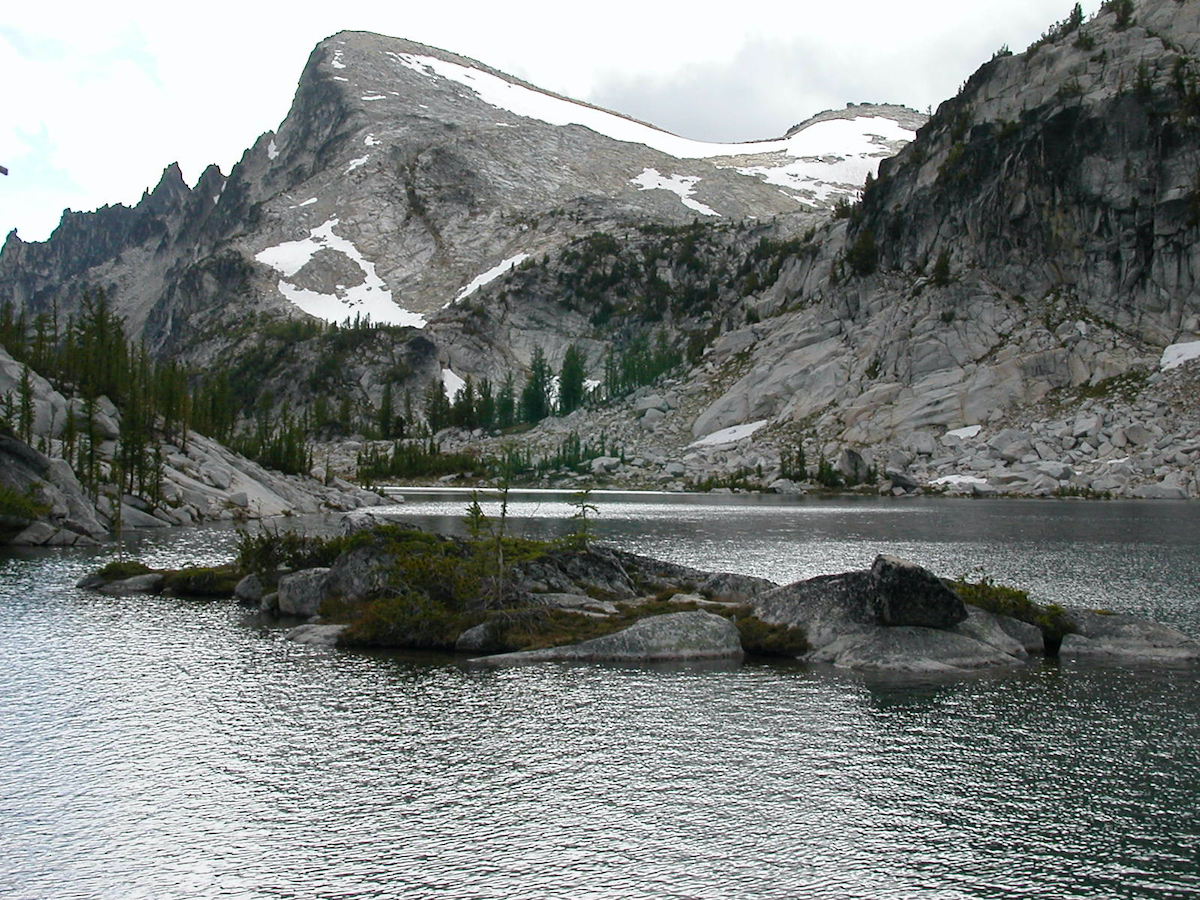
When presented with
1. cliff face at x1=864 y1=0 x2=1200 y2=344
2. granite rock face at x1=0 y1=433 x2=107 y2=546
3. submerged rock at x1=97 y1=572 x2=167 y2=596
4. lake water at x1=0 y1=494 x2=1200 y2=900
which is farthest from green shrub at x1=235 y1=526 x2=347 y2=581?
cliff face at x1=864 y1=0 x2=1200 y2=344

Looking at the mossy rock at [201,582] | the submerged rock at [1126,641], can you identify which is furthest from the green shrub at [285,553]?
the submerged rock at [1126,641]

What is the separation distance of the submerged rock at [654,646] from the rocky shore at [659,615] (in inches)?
1.6

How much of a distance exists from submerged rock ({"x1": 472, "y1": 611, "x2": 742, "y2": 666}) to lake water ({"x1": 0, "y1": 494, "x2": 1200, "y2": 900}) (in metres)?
1.13

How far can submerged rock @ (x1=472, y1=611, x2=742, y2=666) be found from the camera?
102ft

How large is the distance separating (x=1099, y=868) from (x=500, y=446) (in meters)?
173

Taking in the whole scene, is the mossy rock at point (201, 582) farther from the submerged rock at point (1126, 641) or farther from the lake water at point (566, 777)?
the submerged rock at point (1126, 641)

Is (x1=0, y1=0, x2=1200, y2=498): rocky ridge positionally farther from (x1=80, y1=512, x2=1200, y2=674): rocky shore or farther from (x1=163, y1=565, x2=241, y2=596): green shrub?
(x1=163, y1=565, x2=241, y2=596): green shrub

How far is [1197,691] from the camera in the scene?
88.5ft

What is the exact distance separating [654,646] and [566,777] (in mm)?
11527

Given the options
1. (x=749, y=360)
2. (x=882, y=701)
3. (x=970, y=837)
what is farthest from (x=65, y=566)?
(x=749, y=360)

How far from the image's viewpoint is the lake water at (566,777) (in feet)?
51.6

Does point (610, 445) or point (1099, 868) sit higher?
point (610, 445)

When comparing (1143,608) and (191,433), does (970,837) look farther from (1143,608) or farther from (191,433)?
(191,433)

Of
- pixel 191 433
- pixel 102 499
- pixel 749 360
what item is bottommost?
pixel 102 499
